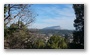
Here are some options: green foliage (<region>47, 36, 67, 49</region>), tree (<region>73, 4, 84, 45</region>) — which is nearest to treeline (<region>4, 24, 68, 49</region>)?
green foliage (<region>47, 36, 67, 49</region>)

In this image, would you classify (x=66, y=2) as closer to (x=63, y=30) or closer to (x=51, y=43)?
(x=63, y=30)

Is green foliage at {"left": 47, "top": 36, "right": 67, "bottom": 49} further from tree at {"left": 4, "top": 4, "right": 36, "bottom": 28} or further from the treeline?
tree at {"left": 4, "top": 4, "right": 36, "bottom": 28}

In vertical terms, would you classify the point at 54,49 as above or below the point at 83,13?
below

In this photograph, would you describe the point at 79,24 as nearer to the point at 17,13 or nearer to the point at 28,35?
the point at 28,35

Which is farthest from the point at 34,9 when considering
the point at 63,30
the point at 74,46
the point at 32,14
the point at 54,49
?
the point at 74,46

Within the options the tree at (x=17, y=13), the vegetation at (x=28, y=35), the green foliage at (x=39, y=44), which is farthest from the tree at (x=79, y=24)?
the tree at (x=17, y=13)

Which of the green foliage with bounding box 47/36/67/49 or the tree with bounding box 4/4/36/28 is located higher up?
the tree with bounding box 4/4/36/28

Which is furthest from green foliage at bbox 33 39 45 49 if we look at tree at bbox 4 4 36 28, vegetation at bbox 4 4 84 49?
tree at bbox 4 4 36 28

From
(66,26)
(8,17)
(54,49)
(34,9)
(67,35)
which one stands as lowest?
(54,49)
